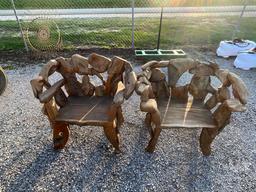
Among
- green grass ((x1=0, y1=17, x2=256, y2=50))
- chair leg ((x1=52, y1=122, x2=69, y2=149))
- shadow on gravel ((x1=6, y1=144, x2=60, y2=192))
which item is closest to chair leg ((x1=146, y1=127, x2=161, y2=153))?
chair leg ((x1=52, y1=122, x2=69, y2=149))

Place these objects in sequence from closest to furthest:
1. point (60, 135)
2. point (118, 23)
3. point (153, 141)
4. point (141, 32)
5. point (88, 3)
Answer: point (153, 141) → point (60, 135) → point (141, 32) → point (118, 23) → point (88, 3)

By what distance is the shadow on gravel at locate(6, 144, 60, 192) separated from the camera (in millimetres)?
2961

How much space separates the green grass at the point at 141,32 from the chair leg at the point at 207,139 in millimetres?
3887

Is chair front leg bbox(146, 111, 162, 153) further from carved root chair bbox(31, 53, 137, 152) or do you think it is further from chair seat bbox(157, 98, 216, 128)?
carved root chair bbox(31, 53, 137, 152)

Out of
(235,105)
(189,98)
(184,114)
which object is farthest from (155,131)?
(235,105)

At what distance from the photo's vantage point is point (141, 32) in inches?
305

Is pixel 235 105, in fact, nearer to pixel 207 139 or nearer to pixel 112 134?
pixel 207 139

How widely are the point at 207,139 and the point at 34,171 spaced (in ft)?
7.12

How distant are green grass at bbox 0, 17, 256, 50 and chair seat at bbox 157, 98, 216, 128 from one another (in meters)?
3.56

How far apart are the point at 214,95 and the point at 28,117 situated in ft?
9.34

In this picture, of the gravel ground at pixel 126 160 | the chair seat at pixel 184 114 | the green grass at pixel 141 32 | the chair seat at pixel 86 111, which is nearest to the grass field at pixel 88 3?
the green grass at pixel 141 32

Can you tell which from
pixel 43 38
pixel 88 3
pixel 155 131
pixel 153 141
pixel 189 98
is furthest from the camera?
pixel 88 3

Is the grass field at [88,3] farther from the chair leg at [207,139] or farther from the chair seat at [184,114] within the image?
the chair leg at [207,139]

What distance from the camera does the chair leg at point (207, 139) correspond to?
10.2 ft
